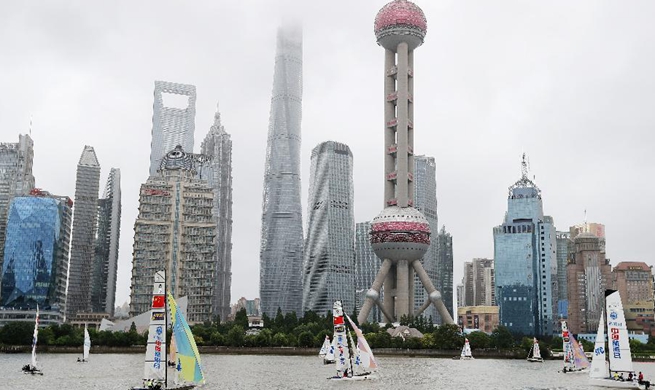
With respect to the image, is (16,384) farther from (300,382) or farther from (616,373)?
(616,373)

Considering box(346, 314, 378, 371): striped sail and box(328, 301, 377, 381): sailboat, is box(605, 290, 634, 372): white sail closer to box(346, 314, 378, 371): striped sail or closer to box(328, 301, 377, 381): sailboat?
box(346, 314, 378, 371): striped sail

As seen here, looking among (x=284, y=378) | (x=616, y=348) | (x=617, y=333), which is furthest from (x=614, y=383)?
(x=284, y=378)

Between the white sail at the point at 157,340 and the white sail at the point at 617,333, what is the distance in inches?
1820

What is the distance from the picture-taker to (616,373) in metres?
81.8

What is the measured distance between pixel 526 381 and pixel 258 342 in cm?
9057

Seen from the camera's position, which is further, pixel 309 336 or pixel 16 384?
pixel 309 336

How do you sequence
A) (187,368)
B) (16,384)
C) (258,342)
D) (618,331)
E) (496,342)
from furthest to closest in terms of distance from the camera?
(496,342) < (258,342) < (16,384) < (618,331) < (187,368)

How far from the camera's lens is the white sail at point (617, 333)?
262ft

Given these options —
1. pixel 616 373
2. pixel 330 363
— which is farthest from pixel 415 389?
pixel 330 363

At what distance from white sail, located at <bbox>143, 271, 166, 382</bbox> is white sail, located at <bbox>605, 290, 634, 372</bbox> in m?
46.2

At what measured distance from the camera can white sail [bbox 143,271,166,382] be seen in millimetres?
65438

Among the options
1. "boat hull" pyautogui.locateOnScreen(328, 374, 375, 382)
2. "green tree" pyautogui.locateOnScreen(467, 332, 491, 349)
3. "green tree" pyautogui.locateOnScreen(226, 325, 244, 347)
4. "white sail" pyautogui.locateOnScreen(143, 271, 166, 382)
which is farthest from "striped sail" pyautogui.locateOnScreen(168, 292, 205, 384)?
"green tree" pyautogui.locateOnScreen(467, 332, 491, 349)

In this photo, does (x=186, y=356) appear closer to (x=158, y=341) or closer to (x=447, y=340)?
(x=158, y=341)

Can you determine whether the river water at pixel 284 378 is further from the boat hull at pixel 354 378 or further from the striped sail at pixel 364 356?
the striped sail at pixel 364 356
